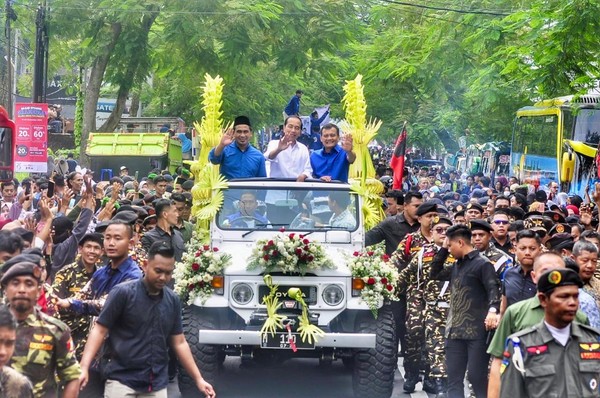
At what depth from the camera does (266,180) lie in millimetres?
12367

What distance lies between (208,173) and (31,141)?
34.4ft

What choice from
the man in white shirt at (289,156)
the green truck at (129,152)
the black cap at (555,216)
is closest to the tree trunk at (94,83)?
the green truck at (129,152)

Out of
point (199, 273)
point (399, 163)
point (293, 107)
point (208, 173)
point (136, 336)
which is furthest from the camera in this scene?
point (399, 163)

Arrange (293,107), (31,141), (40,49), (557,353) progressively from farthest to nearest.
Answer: (40,49) → (31,141) → (293,107) → (557,353)

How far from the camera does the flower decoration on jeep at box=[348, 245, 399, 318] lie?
11039 millimetres

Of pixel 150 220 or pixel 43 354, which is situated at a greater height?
pixel 150 220

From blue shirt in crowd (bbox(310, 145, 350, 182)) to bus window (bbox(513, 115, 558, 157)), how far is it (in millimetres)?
17211

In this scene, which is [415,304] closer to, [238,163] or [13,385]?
[238,163]

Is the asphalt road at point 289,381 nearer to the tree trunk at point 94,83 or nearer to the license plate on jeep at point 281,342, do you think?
the license plate on jeep at point 281,342

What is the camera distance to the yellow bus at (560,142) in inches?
998

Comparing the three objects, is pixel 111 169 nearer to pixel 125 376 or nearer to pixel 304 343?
pixel 304 343

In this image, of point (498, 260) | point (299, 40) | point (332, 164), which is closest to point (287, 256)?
point (498, 260)

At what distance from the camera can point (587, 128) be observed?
90.8 ft

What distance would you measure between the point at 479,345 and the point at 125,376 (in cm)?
339
